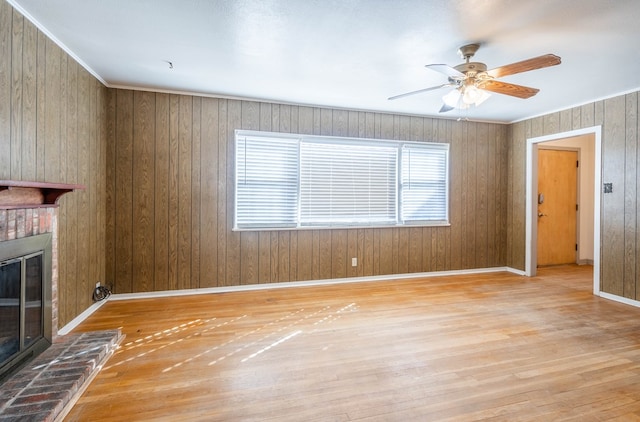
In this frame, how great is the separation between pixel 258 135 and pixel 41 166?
2.22 meters

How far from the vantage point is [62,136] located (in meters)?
2.69

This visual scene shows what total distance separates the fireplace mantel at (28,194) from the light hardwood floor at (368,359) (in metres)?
A: 1.24

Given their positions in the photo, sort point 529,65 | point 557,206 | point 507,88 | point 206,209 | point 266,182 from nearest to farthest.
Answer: point 529,65
point 507,88
point 206,209
point 266,182
point 557,206

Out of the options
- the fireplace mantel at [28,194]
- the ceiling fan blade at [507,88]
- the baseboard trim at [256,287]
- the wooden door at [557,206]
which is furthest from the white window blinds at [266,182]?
the wooden door at [557,206]

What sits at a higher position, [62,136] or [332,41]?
[332,41]

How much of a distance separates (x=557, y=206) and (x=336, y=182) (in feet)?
14.2

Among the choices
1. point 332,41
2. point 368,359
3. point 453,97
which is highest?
point 332,41

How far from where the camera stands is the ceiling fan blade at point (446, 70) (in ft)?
7.36

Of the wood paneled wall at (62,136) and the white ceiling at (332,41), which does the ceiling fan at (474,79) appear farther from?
the wood paneled wall at (62,136)

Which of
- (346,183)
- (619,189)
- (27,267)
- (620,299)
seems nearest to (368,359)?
(27,267)

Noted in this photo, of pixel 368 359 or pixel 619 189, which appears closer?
pixel 368 359

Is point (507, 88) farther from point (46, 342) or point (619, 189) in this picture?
point (46, 342)

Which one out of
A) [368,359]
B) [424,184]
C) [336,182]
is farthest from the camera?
[424,184]

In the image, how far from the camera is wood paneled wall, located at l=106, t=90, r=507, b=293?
3.67 meters
